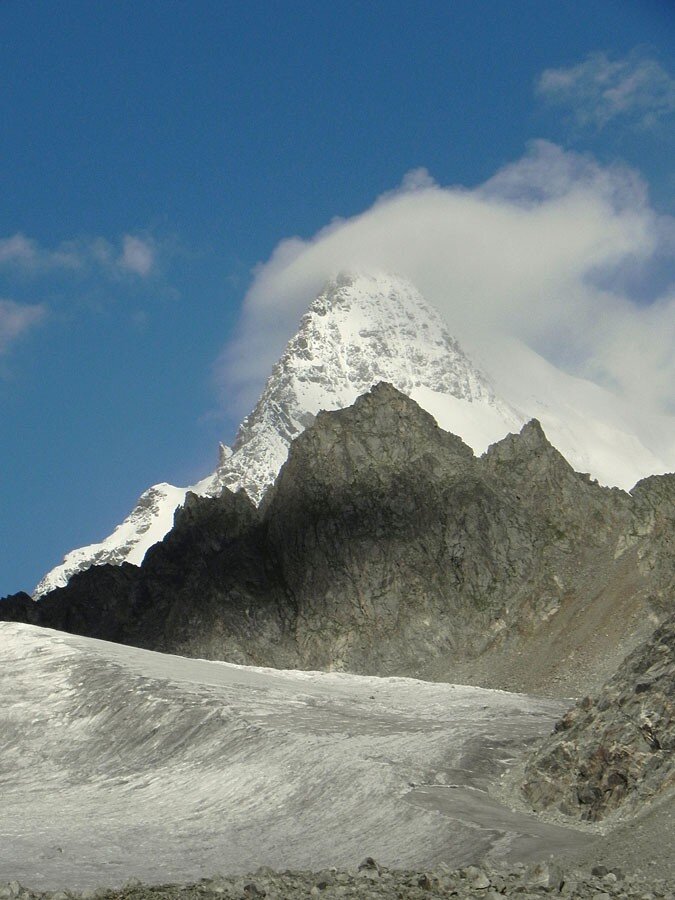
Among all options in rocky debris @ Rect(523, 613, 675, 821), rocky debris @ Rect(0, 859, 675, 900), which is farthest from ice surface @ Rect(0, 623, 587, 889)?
rocky debris @ Rect(0, 859, 675, 900)

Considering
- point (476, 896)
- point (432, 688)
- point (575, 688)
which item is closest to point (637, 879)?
point (476, 896)

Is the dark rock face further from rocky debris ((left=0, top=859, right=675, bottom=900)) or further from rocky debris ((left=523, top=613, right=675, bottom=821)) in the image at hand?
rocky debris ((left=0, top=859, right=675, bottom=900))

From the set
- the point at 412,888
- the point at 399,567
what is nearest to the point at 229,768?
the point at 412,888

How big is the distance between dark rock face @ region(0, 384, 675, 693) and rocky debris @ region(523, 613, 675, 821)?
2571 inches

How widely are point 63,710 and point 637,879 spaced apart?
5184cm

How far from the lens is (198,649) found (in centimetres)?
14375

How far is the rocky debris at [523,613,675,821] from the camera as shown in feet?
161

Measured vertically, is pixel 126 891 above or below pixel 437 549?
below

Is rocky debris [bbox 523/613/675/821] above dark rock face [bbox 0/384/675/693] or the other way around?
the other way around

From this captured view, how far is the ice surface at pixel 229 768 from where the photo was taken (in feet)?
154

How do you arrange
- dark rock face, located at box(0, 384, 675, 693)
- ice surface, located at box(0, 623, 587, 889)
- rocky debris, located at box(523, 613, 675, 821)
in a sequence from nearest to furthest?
1. ice surface, located at box(0, 623, 587, 889)
2. rocky debris, located at box(523, 613, 675, 821)
3. dark rock face, located at box(0, 384, 675, 693)

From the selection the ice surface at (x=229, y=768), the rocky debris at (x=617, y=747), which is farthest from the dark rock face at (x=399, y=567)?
the rocky debris at (x=617, y=747)

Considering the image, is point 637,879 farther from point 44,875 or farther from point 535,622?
point 535,622

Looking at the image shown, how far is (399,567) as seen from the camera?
149 m
